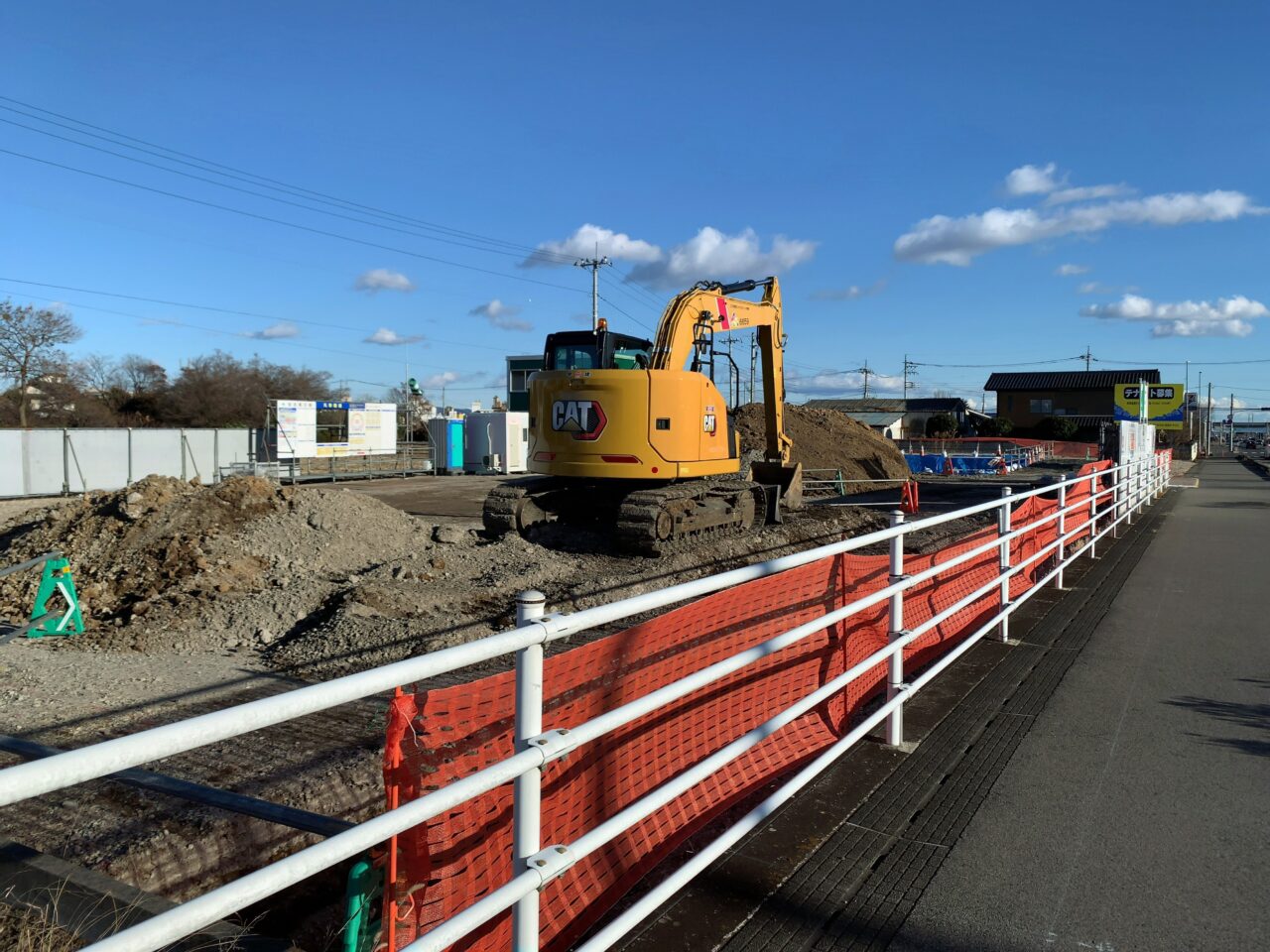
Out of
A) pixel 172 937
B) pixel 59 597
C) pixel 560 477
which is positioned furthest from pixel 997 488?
pixel 172 937

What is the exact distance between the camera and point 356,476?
36.2 meters

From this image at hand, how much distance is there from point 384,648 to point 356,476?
29.1m

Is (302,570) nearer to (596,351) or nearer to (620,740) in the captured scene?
(596,351)

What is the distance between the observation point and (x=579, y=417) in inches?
501

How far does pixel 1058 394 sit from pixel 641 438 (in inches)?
3275

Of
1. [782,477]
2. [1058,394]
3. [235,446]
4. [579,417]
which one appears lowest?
[782,477]

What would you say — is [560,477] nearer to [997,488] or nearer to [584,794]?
[584,794]

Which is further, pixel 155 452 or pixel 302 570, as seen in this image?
pixel 155 452

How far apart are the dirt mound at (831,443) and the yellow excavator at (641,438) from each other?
695 inches

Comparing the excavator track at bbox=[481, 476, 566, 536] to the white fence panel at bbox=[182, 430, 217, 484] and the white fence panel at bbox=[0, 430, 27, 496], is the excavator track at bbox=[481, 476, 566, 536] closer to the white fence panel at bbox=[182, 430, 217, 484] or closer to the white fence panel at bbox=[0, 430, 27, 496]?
the white fence panel at bbox=[0, 430, 27, 496]

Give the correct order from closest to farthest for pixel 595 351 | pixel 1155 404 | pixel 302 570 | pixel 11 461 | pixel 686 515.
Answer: pixel 302 570, pixel 686 515, pixel 595 351, pixel 11 461, pixel 1155 404

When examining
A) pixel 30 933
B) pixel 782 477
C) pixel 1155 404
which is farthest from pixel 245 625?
pixel 1155 404

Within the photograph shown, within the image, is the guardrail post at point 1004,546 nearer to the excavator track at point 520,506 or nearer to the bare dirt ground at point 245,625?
the bare dirt ground at point 245,625

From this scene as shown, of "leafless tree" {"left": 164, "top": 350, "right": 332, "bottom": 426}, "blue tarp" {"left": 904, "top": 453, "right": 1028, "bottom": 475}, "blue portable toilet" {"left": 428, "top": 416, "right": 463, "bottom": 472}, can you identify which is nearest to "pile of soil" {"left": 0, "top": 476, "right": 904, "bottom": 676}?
"blue portable toilet" {"left": 428, "top": 416, "right": 463, "bottom": 472}
